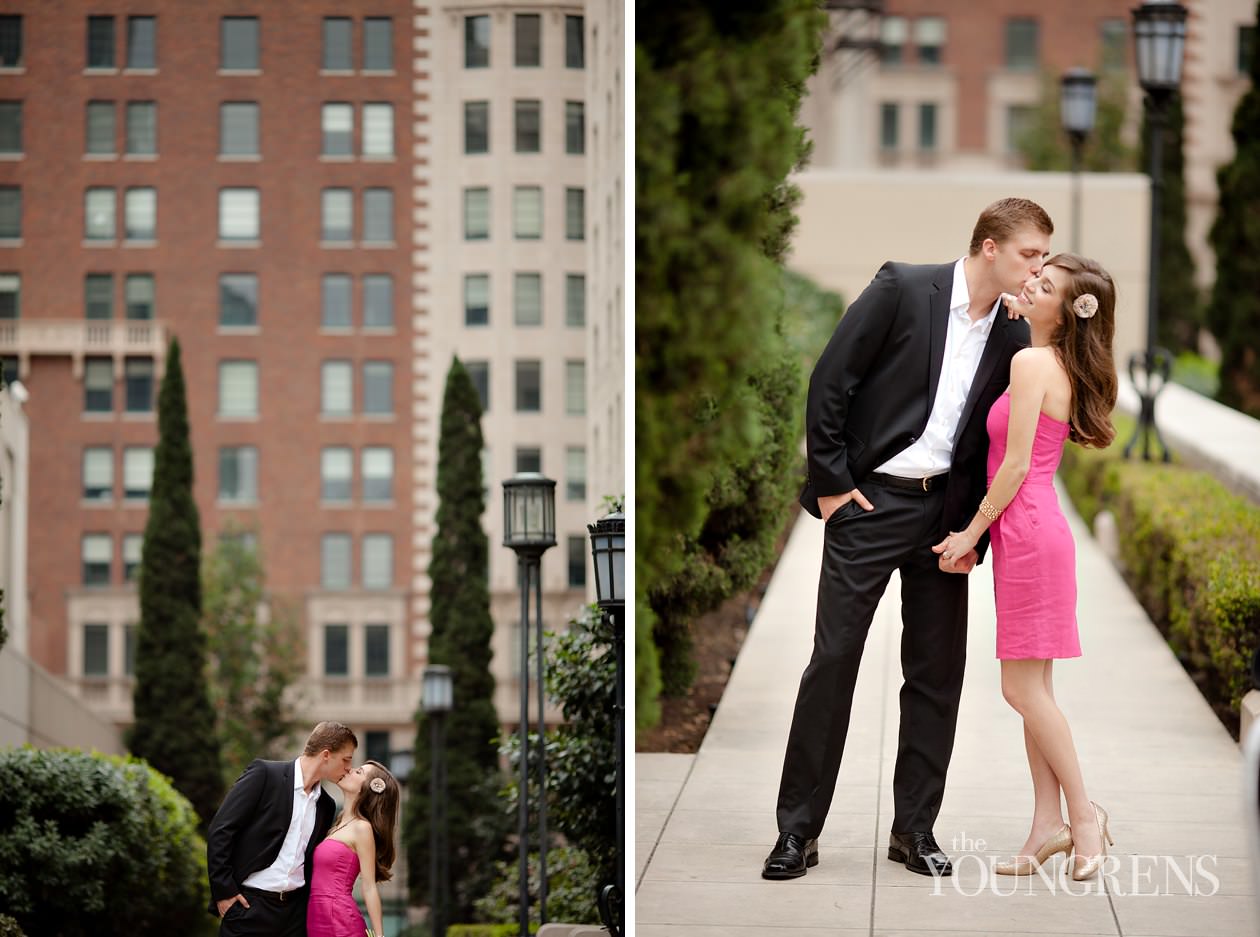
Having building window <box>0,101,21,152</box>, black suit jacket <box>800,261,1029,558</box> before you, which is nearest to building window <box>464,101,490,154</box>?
building window <box>0,101,21,152</box>

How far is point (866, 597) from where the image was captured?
11.7ft

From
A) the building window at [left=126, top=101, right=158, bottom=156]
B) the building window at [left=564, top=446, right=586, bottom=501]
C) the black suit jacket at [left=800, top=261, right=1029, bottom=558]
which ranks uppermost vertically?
the building window at [left=126, top=101, right=158, bottom=156]

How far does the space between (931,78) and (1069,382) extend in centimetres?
2990

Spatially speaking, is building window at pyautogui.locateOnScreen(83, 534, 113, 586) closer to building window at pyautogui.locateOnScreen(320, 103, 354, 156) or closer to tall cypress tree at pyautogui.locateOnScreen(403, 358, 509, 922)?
tall cypress tree at pyautogui.locateOnScreen(403, 358, 509, 922)

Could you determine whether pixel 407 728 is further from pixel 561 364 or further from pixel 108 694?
pixel 561 364

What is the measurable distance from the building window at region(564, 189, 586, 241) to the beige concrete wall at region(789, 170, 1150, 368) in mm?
1640

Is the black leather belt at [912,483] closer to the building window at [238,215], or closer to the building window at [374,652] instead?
the building window at [238,215]

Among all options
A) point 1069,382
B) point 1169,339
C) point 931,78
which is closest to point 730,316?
point 1069,382

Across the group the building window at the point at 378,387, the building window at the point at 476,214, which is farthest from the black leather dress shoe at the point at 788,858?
the building window at the point at 378,387

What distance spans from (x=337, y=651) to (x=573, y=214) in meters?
6.47

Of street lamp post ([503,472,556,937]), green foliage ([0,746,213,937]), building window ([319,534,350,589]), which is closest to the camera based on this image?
street lamp post ([503,472,556,937])

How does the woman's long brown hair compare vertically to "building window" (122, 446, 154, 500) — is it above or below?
above

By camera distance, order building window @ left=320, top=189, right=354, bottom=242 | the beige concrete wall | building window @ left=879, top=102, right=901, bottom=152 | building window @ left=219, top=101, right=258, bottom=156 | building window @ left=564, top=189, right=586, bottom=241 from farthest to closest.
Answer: building window @ left=879, top=102, right=901, bottom=152, building window @ left=320, top=189, right=354, bottom=242, building window @ left=219, top=101, right=258, bottom=156, the beige concrete wall, building window @ left=564, top=189, right=586, bottom=241

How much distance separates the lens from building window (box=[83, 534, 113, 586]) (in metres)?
12.7
